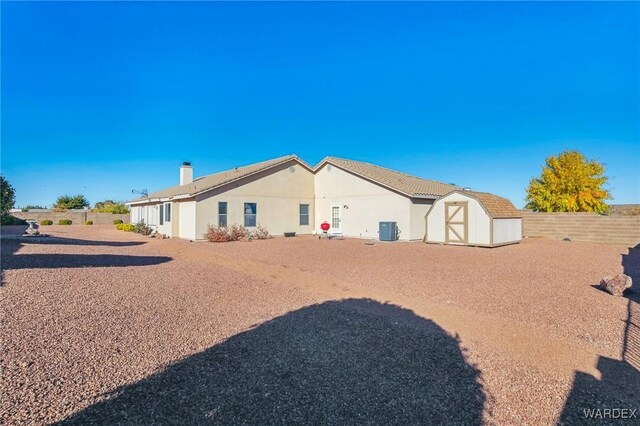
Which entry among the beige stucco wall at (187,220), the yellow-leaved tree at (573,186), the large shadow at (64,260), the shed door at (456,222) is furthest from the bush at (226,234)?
the yellow-leaved tree at (573,186)

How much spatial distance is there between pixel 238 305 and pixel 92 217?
37.5 m

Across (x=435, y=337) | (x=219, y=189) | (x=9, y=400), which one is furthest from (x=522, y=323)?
(x=219, y=189)

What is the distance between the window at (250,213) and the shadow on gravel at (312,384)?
53.6 feet

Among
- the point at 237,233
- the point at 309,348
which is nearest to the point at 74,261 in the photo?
the point at 309,348

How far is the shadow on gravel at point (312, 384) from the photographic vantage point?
3146 mm

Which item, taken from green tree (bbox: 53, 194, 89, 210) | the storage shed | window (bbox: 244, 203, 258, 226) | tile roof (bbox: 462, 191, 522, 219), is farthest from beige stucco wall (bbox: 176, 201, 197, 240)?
green tree (bbox: 53, 194, 89, 210)

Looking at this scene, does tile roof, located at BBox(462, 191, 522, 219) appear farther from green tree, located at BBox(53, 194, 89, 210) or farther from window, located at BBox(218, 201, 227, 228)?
green tree, located at BBox(53, 194, 89, 210)

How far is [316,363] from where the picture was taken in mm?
4230

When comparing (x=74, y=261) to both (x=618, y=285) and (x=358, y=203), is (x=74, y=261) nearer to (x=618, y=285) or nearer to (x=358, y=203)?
(x=618, y=285)

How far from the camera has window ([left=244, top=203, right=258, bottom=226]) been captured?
838 inches

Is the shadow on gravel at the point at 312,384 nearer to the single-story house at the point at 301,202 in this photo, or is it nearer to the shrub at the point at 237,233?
the single-story house at the point at 301,202

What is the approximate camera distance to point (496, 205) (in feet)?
57.1

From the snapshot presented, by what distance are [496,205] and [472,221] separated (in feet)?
6.12

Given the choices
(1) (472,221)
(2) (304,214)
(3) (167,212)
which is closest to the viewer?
(1) (472,221)
